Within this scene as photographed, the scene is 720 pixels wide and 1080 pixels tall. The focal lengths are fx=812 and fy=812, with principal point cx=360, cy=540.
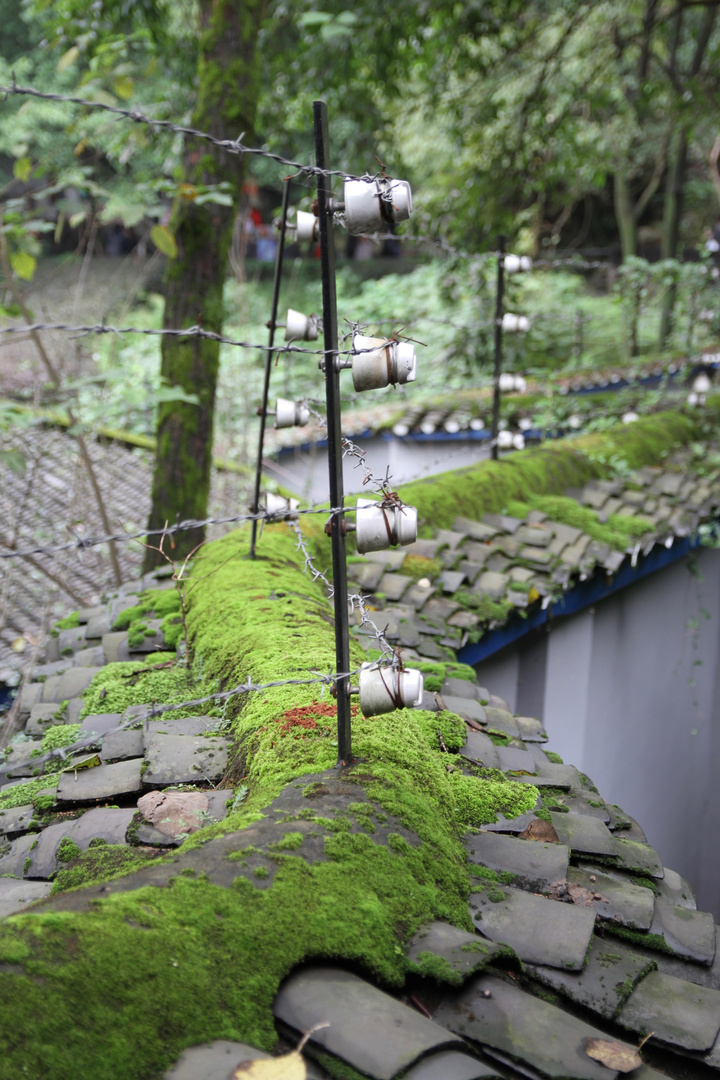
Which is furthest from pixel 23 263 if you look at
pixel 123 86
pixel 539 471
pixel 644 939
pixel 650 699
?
pixel 650 699

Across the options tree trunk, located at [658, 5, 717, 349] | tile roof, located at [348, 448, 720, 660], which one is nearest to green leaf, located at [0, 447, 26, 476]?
tile roof, located at [348, 448, 720, 660]

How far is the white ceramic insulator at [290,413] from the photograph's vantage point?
3094 mm

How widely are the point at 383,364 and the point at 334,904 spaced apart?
44.5 inches

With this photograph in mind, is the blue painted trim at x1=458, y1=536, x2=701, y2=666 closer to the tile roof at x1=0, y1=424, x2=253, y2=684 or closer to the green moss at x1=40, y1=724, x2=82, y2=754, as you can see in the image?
the green moss at x1=40, y1=724, x2=82, y2=754

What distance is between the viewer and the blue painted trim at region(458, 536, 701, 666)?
3.73 meters

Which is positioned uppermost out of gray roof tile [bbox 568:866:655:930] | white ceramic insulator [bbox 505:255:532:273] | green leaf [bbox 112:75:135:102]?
green leaf [bbox 112:75:135:102]

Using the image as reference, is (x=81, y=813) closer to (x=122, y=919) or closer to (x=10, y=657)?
(x=122, y=919)

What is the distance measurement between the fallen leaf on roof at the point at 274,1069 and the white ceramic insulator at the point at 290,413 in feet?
7.40

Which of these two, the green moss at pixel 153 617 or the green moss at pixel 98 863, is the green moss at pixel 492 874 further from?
the green moss at pixel 153 617

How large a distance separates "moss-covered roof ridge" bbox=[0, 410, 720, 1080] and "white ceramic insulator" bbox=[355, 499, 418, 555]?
52 cm

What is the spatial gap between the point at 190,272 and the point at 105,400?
1.93 meters

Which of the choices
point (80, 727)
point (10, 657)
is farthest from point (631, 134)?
point (80, 727)

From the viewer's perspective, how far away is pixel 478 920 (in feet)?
5.47

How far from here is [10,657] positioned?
4.92 meters
